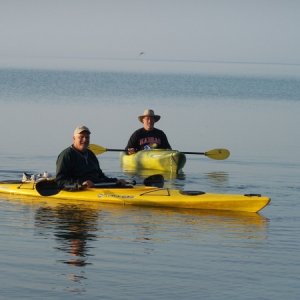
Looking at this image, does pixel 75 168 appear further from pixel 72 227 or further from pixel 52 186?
pixel 72 227

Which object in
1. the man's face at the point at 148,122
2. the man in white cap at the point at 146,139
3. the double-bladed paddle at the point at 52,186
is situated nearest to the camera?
the double-bladed paddle at the point at 52,186

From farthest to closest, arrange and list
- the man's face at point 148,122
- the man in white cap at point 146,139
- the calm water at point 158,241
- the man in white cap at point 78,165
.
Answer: the man in white cap at point 146,139 → the man's face at point 148,122 → the man in white cap at point 78,165 → the calm water at point 158,241

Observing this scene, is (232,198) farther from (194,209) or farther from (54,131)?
(54,131)

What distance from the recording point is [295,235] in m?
14.4

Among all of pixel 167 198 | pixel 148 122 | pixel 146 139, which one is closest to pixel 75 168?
pixel 167 198

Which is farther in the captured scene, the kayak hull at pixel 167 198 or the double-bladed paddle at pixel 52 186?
the double-bladed paddle at pixel 52 186

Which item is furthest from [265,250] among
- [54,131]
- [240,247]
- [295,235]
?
[54,131]

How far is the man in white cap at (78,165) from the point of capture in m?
15.9

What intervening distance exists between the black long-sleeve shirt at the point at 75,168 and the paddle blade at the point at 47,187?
0.35 ft

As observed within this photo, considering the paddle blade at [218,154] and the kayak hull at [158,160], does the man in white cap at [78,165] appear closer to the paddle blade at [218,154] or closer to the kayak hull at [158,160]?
the kayak hull at [158,160]

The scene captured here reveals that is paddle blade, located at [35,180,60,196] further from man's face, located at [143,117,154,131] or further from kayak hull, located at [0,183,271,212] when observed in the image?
man's face, located at [143,117,154,131]

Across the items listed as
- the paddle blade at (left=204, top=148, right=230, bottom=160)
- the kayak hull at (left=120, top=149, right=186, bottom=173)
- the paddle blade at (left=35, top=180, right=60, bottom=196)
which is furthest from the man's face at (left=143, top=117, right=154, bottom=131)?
the paddle blade at (left=35, top=180, right=60, bottom=196)

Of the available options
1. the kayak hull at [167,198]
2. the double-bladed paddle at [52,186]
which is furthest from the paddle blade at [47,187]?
the kayak hull at [167,198]

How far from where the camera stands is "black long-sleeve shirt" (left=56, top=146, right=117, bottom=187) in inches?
629
